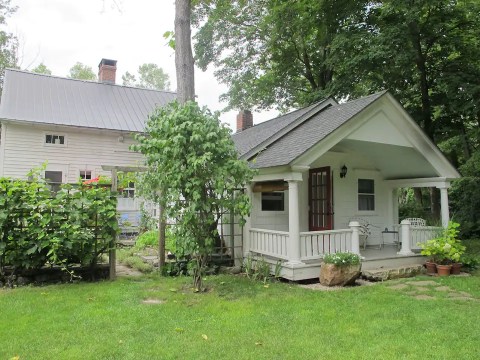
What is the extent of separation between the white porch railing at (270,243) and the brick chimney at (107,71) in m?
14.4

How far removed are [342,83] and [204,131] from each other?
31.1 ft

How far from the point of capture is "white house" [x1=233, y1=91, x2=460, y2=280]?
23.5ft

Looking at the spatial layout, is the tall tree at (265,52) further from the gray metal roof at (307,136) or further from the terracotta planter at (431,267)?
the terracotta planter at (431,267)

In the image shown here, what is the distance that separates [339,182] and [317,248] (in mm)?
2965

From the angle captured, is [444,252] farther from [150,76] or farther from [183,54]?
[150,76]

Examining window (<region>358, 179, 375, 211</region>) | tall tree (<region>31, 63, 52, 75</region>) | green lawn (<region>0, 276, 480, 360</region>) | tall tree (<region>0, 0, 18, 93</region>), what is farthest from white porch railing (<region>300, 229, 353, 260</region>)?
tall tree (<region>31, 63, 52, 75</region>)

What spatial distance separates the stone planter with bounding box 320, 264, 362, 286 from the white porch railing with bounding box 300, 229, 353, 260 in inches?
17.0

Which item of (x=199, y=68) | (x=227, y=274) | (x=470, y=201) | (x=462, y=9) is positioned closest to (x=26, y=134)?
(x=199, y=68)

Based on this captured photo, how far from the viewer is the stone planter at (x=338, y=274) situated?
6.65 meters

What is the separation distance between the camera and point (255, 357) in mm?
3512

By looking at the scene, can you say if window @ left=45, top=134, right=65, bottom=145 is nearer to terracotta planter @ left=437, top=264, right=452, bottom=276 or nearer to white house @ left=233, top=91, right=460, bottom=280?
white house @ left=233, top=91, right=460, bottom=280

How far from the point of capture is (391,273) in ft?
24.2

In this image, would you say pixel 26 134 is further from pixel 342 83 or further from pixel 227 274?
pixel 342 83

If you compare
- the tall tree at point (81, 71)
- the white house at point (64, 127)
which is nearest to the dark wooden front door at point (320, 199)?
the white house at point (64, 127)
